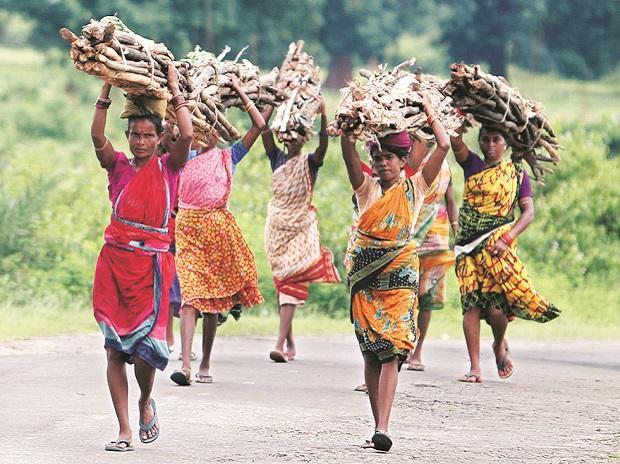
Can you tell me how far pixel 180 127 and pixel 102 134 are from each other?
41 centimetres

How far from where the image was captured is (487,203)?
10.1 metres

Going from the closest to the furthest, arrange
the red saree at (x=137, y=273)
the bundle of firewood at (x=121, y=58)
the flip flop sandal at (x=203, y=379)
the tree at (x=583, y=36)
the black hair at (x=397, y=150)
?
the bundle of firewood at (x=121, y=58), the red saree at (x=137, y=273), the black hair at (x=397, y=150), the flip flop sandal at (x=203, y=379), the tree at (x=583, y=36)

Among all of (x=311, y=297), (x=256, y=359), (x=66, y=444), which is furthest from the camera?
(x=311, y=297)

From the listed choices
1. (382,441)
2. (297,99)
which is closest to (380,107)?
(382,441)

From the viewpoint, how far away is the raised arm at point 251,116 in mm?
8916

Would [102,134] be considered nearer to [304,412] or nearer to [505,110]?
[304,412]

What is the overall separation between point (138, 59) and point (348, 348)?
5.76 metres

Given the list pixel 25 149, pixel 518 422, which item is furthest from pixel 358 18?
pixel 518 422

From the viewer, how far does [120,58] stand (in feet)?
22.8

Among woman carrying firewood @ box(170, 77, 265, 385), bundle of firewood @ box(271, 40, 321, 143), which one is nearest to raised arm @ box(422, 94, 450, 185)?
woman carrying firewood @ box(170, 77, 265, 385)

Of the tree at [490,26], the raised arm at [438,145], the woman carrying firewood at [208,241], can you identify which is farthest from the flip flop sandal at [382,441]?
the tree at [490,26]

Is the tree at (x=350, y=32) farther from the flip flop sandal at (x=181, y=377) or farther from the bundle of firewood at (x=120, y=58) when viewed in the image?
the bundle of firewood at (x=120, y=58)

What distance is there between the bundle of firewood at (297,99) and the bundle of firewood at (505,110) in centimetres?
147

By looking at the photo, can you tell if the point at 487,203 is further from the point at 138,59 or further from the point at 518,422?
the point at 138,59
